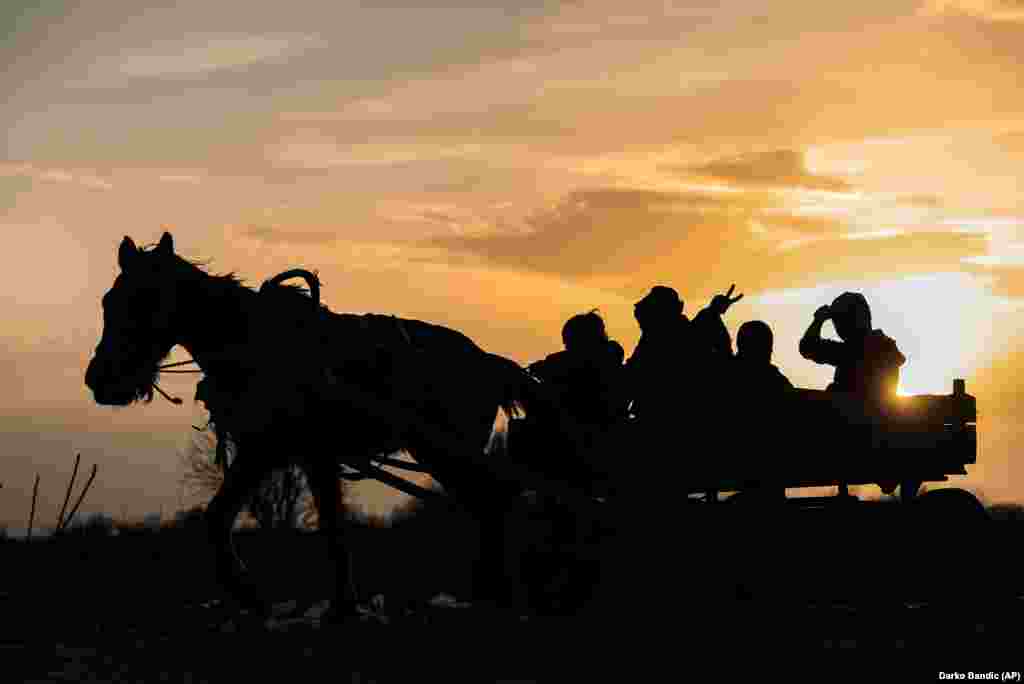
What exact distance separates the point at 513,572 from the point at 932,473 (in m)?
3.79

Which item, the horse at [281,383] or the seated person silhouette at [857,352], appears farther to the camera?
the seated person silhouette at [857,352]

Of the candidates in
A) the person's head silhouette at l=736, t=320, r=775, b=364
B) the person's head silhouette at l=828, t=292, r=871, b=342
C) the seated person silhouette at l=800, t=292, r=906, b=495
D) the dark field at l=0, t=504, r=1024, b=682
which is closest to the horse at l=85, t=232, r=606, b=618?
the dark field at l=0, t=504, r=1024, b=682

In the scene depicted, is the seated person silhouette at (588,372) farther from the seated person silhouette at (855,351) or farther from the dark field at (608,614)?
the seated person silhouette at (855,351)

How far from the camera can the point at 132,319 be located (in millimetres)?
11383

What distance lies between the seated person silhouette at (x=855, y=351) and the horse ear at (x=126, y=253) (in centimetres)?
601

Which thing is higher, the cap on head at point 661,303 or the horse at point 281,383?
the cap on head at point 661,303

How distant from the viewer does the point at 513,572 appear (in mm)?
12070

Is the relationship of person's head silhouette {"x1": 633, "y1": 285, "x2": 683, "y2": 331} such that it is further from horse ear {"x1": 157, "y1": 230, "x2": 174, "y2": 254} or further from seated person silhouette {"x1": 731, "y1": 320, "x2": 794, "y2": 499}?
horse ear {"x1": 157, "y1": 230, "x2": 174, "y2": 254}

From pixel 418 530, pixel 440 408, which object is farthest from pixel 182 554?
pixel 440 408

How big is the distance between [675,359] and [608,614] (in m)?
2.11

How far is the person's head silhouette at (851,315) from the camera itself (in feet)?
44.2

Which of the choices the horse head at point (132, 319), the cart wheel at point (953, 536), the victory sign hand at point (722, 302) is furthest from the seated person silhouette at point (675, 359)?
the horse head at point (132, 319)

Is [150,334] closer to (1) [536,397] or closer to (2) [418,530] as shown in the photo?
(1) [536,397]

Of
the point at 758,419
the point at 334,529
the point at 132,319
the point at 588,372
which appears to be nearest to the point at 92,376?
the point at 132,319
